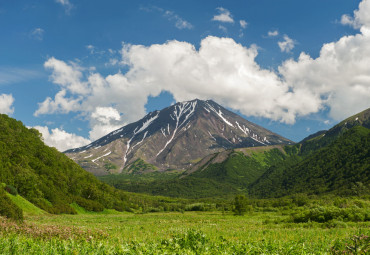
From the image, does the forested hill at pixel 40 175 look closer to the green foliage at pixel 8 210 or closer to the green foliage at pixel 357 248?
the green foliage at pixel 8 210

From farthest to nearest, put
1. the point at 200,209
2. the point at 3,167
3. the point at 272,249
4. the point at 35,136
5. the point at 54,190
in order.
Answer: the point at 200,209 → the point at 35,136 → the point at 54,190 → the point at 3,167 → the point at 272,249

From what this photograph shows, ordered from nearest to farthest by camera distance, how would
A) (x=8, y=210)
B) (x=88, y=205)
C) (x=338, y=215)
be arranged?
(x=8, y=210) → (x=338, y=215) → (x=88, y=205)

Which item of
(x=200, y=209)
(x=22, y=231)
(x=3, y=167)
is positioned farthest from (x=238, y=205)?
(x=22, y=231)

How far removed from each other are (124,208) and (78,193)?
27.0 m

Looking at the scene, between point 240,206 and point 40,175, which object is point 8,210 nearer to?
point 40,175

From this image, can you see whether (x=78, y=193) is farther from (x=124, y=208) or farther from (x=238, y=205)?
(x=238, y=205)

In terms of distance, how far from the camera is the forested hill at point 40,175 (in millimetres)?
77625

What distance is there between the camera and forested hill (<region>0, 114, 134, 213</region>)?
3056 inches

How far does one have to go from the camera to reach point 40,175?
94.7 metres

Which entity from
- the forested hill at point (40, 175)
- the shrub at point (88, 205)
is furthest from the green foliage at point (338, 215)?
the shrub at point (88, 205)

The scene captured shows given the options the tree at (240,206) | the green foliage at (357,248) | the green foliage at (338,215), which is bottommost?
the tree at (240,206)

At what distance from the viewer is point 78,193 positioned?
4178 inches

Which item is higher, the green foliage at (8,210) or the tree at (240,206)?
the green foliage at (8,210)

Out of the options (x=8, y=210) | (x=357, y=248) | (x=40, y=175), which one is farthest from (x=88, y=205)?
(x=357, y=248)
